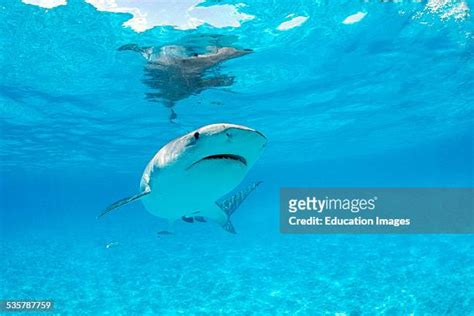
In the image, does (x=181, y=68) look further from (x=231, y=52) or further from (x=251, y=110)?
(x=251, y=110)

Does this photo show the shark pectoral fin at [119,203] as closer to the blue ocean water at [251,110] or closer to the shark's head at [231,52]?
the blue ocean water at [251,110]

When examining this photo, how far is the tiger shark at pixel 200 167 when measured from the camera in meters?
4.12

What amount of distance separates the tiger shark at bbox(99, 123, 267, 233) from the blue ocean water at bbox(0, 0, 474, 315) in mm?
424

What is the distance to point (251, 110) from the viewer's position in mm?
24438

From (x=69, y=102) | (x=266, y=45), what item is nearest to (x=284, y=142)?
(x=69, y=102)

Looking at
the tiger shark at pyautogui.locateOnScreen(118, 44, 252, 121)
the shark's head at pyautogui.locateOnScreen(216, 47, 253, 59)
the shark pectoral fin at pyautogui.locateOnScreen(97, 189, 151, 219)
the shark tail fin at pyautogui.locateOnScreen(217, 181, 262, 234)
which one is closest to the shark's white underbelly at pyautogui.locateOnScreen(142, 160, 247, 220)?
the shark pectoral fin at pyautogui.locateOnScreen(97, 189, 151, 219)

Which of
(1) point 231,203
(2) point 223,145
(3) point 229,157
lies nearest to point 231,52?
(1) point 231,203

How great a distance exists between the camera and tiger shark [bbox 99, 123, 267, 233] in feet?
13.5

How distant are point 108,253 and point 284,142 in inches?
887

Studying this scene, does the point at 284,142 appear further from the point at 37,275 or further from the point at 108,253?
the point at 37,275

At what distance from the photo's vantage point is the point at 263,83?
61.5 feet

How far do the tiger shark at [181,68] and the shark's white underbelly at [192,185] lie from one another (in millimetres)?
7294

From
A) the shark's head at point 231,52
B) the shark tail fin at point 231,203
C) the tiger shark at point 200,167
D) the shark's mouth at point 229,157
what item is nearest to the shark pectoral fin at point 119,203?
the tiger shark at point 200,167

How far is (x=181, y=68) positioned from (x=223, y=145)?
35.2ft
